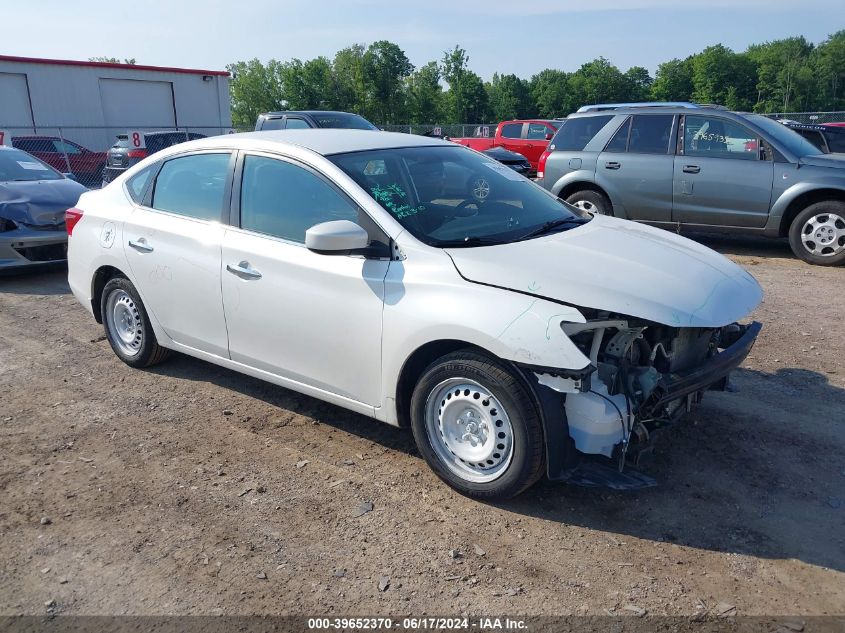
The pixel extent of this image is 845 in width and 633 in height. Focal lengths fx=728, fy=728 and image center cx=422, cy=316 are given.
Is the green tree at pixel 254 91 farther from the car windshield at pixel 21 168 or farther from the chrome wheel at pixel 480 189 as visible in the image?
the chrome wheel at pixel 480 189

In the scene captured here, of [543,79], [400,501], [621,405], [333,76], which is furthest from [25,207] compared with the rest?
[543,79]

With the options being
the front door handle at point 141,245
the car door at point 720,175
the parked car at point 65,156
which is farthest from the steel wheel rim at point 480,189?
the parked car at point 65,156

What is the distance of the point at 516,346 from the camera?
330 centimetres

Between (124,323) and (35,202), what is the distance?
412 cm

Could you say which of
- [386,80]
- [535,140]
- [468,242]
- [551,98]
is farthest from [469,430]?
[551,98]

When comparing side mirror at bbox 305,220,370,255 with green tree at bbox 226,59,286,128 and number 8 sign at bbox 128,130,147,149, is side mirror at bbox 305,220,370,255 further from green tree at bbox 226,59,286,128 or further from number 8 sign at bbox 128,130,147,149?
green tree at bbox 226,59,286,128

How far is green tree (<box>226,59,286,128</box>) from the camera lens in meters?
75.2

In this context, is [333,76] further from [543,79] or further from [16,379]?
[16,379]

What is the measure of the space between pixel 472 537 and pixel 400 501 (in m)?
0.48

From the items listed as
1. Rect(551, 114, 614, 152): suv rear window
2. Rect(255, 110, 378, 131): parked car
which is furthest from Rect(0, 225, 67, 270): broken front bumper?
Rect(255, 110, 378, 131): parked car

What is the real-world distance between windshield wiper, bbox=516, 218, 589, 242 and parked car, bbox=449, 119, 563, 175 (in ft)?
52.1

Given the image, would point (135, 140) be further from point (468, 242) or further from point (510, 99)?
point (510, 99)

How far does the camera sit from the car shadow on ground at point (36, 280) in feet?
27.4

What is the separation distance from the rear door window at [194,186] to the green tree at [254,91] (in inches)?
2884
